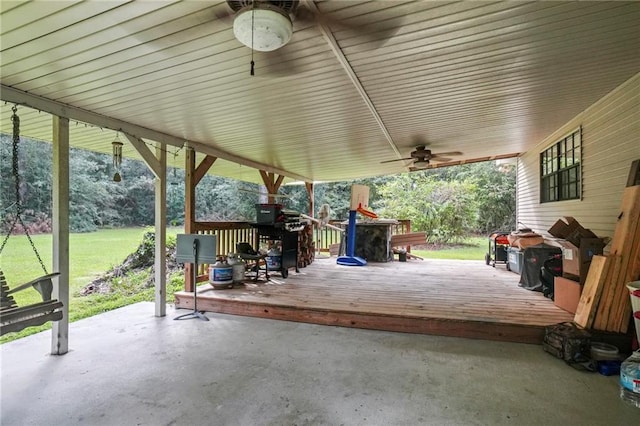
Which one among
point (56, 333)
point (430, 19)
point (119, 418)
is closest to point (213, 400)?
point (119, 418)

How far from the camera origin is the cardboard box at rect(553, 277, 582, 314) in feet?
11.6

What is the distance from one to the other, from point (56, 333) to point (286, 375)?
7.98ft

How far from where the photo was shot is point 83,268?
793 centimetres

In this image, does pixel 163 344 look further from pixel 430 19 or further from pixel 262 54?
pixel 430 19

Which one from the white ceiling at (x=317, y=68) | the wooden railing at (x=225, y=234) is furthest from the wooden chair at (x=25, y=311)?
the wooden railing at (x=225, y=234)

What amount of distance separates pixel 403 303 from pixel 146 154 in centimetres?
397

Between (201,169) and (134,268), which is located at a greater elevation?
(201,169)

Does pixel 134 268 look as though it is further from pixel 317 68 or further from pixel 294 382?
pixel 317 68

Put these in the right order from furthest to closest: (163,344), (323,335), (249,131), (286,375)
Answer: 1. (249,131)
2. (323,335)
3. (163,344)
4. (286,375)

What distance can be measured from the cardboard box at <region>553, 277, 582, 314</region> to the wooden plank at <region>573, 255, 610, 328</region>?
14.1 inches

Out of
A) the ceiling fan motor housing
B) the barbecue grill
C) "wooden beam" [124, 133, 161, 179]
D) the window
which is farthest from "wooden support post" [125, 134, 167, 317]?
the barbecue grill

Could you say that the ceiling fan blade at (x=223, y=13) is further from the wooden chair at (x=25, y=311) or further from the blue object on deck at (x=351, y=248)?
the blue object on deck at (x=351, y=248)

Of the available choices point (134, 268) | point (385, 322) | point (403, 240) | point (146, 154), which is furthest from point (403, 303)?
point (134, 268)

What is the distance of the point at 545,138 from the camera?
5.96m
